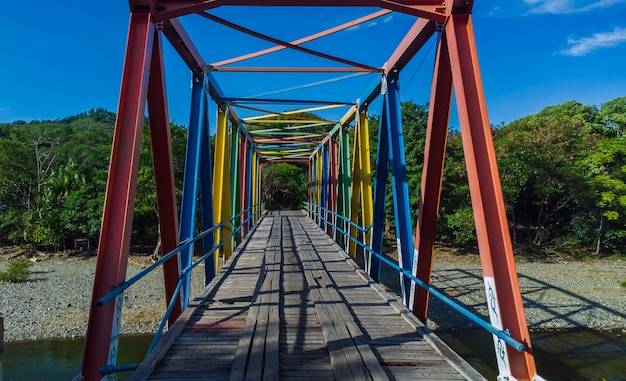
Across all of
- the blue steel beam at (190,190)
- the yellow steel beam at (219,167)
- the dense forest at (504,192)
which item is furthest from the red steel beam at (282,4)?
the dense forest at (504,192)

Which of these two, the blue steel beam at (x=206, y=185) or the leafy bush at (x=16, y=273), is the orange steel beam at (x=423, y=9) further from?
the leafy bush at (x=16, y=273)

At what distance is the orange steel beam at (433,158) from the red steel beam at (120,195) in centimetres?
224

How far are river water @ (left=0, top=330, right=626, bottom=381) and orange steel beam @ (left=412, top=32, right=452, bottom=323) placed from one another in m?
6.74

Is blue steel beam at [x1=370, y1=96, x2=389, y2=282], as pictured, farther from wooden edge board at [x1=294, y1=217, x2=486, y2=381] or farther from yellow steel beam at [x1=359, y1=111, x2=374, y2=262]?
wooden edge board at [x1=294, y1=217, x2=486, y2=381]

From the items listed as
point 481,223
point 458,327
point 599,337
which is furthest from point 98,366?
point 599,337

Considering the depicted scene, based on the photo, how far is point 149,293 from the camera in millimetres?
15406

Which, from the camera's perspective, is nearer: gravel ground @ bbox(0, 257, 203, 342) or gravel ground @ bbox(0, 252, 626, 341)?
gravel ground @ bbox(0, 257, 203, 342)

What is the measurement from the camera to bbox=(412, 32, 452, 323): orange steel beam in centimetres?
363

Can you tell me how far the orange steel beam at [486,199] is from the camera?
A: 256 cm

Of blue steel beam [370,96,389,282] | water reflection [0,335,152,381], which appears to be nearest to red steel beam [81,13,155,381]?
blue steel beam [370,96,389,282]

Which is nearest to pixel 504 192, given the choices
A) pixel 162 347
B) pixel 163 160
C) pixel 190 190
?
pixel 190 190

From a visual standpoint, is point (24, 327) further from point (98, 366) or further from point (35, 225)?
point (98, 366)

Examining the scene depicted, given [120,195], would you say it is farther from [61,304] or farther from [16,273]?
[16,273]

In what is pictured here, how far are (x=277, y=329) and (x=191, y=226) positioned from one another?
1.80 m
